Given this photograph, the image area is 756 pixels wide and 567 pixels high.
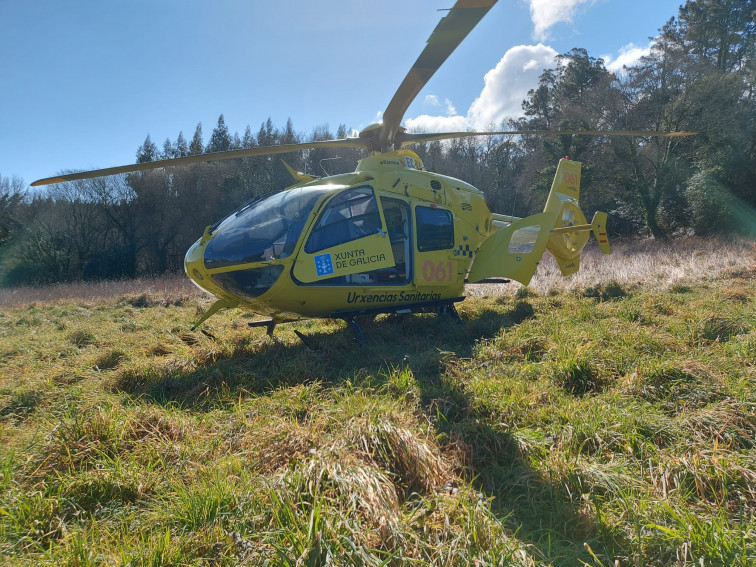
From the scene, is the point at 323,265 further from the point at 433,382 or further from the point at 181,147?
the point at 181,147

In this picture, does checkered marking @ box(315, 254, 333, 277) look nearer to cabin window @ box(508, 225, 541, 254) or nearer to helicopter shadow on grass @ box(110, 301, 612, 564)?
helicopter shadow on grass @ box(110, 301, 612, 564)

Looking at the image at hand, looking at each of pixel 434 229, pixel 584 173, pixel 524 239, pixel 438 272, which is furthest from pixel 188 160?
pixel 584 173

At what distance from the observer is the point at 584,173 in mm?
27391

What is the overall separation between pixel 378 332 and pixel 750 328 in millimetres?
4639

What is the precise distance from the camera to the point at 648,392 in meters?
3.44

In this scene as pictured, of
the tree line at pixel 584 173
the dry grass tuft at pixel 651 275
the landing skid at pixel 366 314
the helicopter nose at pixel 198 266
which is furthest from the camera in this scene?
the tree line at pixel 584 173

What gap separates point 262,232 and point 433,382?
110 inches

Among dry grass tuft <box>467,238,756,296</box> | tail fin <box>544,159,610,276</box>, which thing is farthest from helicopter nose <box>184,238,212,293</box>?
dry grass tuft <box>467,238,756,296</box>

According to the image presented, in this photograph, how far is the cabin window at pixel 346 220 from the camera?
5.39 meters

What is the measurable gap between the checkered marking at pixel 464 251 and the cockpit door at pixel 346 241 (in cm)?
157

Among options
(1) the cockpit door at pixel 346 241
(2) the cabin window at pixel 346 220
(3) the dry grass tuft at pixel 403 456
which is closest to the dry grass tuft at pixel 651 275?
(1) the cockpit door at pixel 346 241

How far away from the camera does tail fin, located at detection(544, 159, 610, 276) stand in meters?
8.46

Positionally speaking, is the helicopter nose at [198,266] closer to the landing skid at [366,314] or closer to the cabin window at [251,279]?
the cabin window at [251,279]

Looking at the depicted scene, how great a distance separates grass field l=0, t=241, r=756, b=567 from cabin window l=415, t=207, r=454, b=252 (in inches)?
78.0
